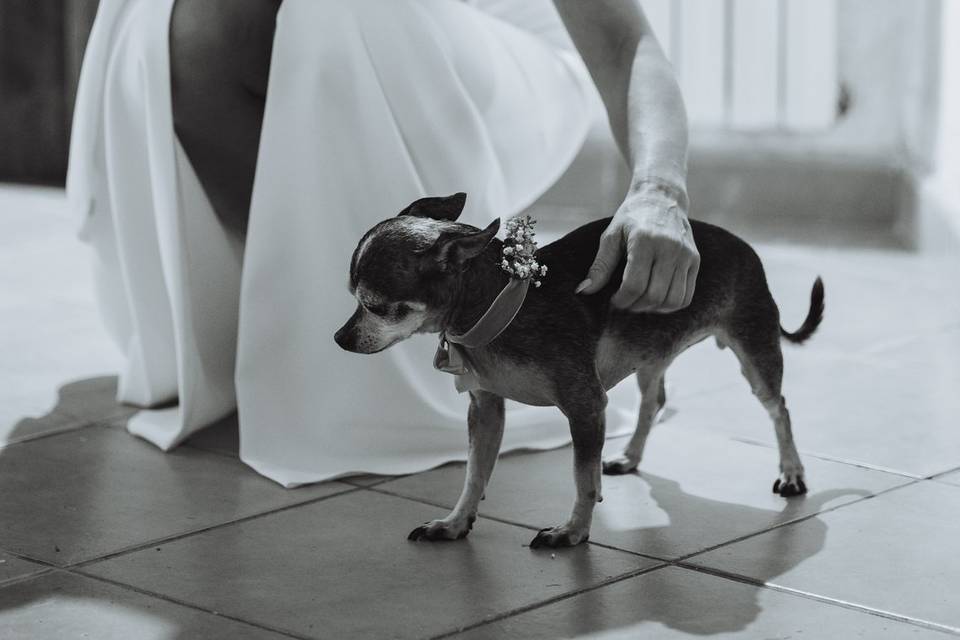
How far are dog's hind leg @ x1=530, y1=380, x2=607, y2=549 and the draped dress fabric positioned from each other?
38cm

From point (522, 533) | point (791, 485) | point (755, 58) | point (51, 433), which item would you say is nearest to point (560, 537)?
point (522, 533)

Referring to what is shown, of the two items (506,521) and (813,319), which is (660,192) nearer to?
(813,319)

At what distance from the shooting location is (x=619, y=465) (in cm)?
186

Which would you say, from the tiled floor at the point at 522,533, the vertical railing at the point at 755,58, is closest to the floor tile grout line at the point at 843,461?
the tiled floor at the point at 522,533

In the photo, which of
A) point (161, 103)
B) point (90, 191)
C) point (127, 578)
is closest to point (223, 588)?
point (127, 578)

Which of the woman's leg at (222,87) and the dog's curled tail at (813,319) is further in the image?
the woman's leg at (222,87)

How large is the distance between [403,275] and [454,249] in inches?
2.3

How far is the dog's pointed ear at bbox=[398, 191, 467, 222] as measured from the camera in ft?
4.96

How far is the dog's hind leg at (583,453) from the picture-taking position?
1516 mm

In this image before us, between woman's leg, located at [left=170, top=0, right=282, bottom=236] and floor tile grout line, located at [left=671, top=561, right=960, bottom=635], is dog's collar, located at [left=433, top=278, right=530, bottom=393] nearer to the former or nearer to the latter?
floor tile grout line, located at [left=671, top=561, right=960, bottom=635]

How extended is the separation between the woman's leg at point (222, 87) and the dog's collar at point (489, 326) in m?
0.74

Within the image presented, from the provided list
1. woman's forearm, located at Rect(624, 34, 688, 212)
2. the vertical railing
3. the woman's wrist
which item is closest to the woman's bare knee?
woman's forearm, located at Rect(624, 34, 688, 212)

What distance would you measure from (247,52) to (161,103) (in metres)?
0.16

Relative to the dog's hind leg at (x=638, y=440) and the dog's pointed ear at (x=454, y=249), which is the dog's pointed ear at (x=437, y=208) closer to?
the dog's pointed ear at (x=454, y=249)
